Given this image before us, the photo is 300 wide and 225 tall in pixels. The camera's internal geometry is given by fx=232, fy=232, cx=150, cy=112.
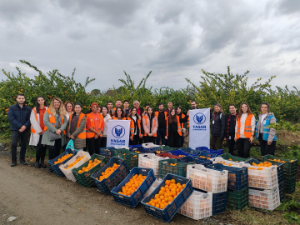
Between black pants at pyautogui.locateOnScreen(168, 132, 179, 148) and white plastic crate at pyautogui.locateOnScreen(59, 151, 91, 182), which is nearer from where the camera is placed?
white plastic crate at pyautogui.locateOnScreen(59, 151, 91, 182)

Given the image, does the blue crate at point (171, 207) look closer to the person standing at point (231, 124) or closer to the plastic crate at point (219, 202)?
the plastic crate at point (219, 202)

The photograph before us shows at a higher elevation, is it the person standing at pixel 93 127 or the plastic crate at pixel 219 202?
the person standing at pixel 93 127

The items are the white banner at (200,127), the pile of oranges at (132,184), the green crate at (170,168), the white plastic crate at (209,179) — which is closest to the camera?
the white plastic crate at (209,179)

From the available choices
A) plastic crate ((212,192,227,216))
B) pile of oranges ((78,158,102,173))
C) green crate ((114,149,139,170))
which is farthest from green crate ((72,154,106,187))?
plastic crate ((212,192,227,216))

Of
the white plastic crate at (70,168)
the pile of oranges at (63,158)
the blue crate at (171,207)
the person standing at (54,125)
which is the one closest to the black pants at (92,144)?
the person standing at (54,125)

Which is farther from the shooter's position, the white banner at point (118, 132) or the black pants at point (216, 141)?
the black pants at point (216, 141)

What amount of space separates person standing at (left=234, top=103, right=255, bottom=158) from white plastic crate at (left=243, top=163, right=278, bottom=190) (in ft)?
6.74

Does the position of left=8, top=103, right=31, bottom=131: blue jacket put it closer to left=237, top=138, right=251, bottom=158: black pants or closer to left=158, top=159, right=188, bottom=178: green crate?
left=158, top=159, right=188, bottom=178: green crate

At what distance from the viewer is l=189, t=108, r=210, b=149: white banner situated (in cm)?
760

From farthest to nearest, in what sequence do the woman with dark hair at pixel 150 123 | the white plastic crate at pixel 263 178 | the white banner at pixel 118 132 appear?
the woman with dark hair at pixel 150 123 → the white banner at pixel 118 132 → the white plastic crate at pixel 263 178

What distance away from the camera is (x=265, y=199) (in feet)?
13.1

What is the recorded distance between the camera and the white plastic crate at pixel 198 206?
143 inches

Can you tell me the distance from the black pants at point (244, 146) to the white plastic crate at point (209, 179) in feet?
8.42

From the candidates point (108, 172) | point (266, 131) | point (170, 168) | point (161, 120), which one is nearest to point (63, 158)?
point (108, 172)
